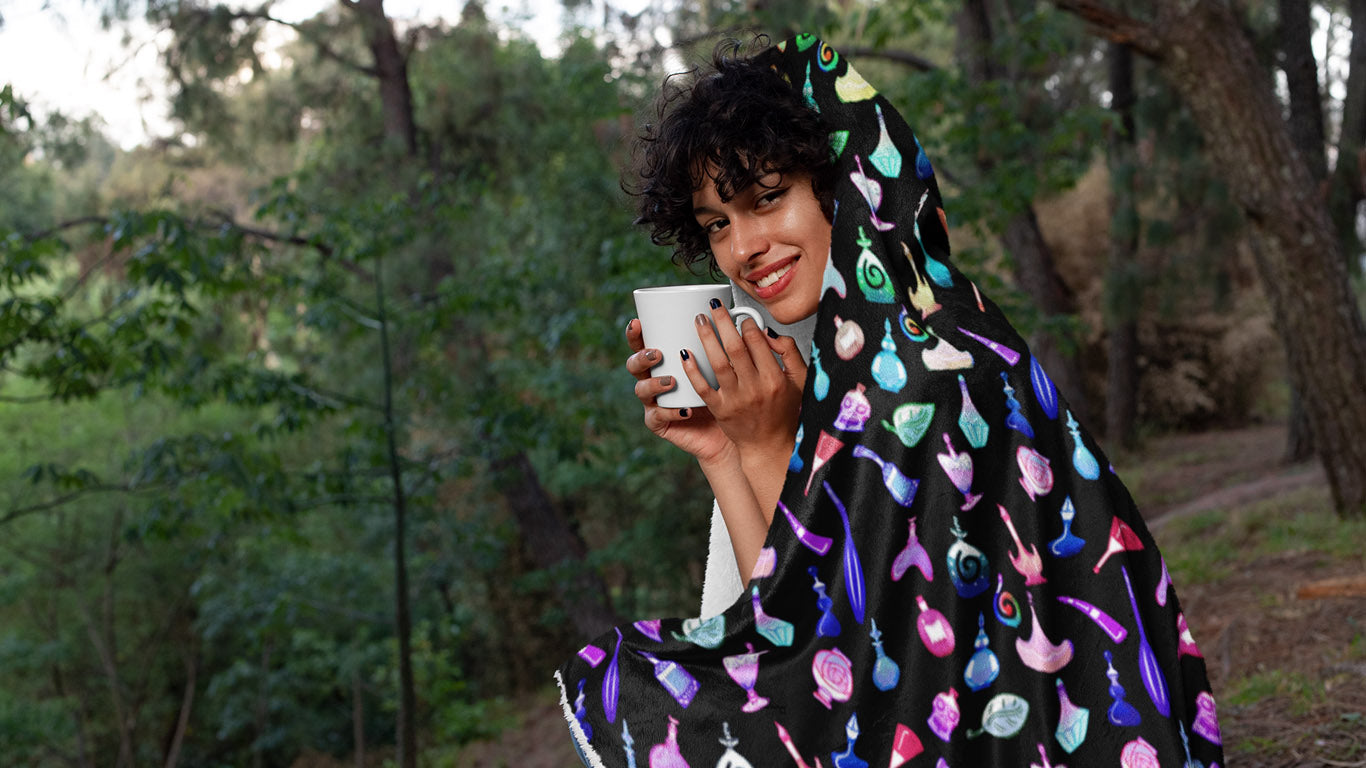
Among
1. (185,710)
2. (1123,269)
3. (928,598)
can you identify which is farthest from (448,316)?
(185,710)

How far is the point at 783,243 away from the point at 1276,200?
4.33 m

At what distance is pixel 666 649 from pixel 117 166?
11400 mm

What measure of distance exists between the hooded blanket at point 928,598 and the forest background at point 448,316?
3445mm

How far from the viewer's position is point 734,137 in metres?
1.66

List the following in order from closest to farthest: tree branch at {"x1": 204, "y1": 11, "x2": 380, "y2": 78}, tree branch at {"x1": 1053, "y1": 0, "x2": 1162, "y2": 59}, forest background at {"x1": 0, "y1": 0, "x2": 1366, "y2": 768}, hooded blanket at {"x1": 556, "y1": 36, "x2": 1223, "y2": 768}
Result: 1. hooded blanket at {"x1": 556, "y1": 36, "x2": 1223, "y2": 768}
2. tree branch at {"x1": 1053, "y1": 0, "x2": 1162, "y2": 59}
3. forest background at {"x1": 0, "y1": 0, "x2": 1366, "y2": 768}
4. tree branch at {"x1": 204, "y1": 11, "x2": 380, "y2": 78}

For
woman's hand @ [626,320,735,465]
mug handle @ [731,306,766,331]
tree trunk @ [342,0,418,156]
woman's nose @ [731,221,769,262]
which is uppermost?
tree trunk @ [342,0,418,156]

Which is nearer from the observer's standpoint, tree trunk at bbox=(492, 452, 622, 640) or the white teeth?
the white teeth

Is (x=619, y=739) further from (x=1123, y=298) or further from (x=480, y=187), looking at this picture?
(x=1123, y=298)

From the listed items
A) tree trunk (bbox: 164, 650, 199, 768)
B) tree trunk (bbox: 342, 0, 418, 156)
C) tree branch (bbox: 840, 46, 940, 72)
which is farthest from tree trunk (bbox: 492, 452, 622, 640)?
tree trunk (bbox: 164, 650, 199, 768)

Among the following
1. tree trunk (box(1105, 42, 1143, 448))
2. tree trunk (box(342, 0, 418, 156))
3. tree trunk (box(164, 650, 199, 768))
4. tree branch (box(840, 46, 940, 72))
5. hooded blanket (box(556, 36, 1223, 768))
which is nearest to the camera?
hooded blanket (box(556, 36, 1223, 768))

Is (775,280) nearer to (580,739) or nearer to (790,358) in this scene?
(790,358)

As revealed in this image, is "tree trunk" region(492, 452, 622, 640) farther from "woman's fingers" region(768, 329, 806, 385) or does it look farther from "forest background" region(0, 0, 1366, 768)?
"woman's fingers" region(768, 329, 806, 385)

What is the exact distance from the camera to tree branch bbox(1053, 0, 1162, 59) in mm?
4836

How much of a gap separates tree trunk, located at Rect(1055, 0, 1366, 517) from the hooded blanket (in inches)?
159
